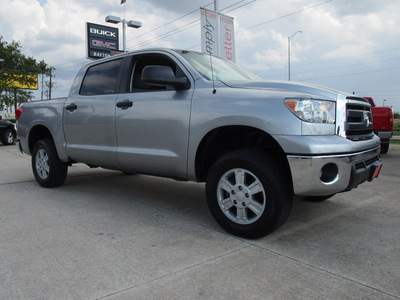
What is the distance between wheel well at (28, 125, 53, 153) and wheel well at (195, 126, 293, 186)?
3243mm

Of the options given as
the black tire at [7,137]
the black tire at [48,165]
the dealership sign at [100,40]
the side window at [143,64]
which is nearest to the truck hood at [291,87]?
the side window at [143,64]

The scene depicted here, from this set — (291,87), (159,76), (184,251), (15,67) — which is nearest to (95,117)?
(159,76)

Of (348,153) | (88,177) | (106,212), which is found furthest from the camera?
(88,177)

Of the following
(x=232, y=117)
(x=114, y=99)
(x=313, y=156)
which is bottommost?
(x=313, y=156)

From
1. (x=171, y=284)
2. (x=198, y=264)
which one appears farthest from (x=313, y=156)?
(x=171, y=284)

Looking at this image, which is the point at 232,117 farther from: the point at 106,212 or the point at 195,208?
the point at 106,212

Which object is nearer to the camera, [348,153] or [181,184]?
[348,153]

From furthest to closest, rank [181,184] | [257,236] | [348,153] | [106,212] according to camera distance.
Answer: [181,184], [106,212], [257,236], [348,153]

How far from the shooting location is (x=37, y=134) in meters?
5.85

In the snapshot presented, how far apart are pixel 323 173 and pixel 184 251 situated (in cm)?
133

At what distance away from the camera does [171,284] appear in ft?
7.67

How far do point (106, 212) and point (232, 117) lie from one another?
6.48ft

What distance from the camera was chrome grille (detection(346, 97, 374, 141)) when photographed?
10.2 feet

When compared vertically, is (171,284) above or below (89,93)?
below
